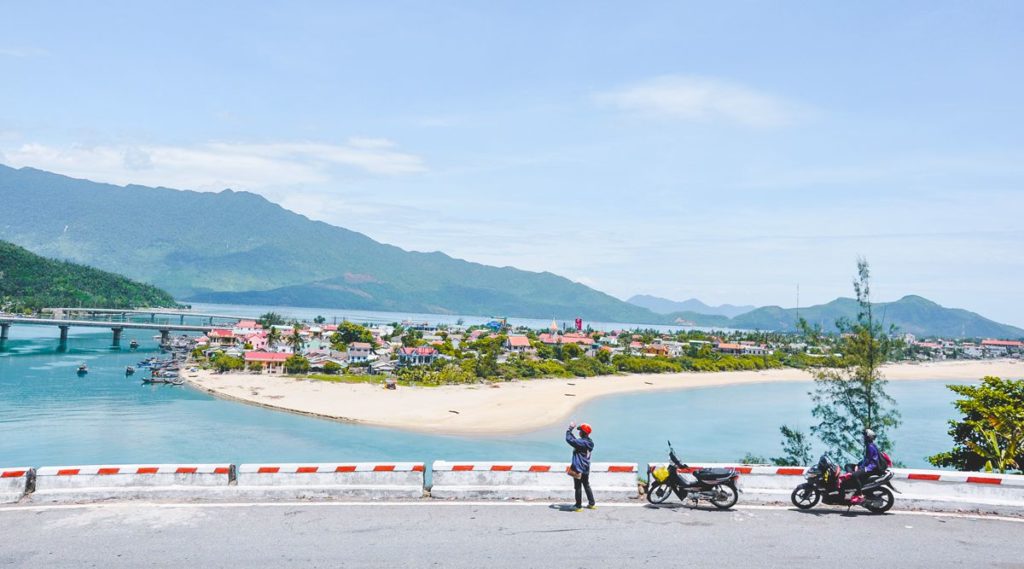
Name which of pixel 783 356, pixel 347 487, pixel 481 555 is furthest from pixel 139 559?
pixel 783 356

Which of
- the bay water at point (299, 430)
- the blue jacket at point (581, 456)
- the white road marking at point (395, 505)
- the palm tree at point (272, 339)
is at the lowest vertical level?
the bay water at point (299, 430)

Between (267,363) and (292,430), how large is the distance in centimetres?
3670

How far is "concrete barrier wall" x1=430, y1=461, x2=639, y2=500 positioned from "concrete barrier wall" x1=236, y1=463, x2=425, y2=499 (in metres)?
0.56

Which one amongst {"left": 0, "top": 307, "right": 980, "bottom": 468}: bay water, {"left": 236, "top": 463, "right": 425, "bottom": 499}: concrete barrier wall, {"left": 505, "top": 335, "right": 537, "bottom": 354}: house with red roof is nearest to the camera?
{"left": 236, "top": 463, "right": 425, "bottom": 499}: concrete barrier wall

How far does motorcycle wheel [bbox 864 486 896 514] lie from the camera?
11922 mm

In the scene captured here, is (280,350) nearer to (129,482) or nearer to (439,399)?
(439,399)

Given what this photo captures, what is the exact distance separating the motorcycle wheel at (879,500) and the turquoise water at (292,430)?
30.4 meters

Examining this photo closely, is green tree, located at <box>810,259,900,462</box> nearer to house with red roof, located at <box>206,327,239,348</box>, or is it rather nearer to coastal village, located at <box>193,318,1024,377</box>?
coastal village, located at <box>193,318,1024,377</box>

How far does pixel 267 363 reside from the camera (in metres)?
84.4

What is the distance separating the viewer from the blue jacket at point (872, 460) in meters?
12.1

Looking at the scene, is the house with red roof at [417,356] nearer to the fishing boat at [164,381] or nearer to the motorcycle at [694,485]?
the fishing boat at [164,381]

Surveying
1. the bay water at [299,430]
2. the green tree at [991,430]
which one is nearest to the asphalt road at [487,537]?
the green tree at [991,430]

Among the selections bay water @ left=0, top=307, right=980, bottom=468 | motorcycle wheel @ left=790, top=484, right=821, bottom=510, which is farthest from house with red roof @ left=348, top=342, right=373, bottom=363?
motorcycle wheel @ left=790, top=484, right=821, bottom=510

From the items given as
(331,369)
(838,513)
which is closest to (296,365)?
(331,369)
